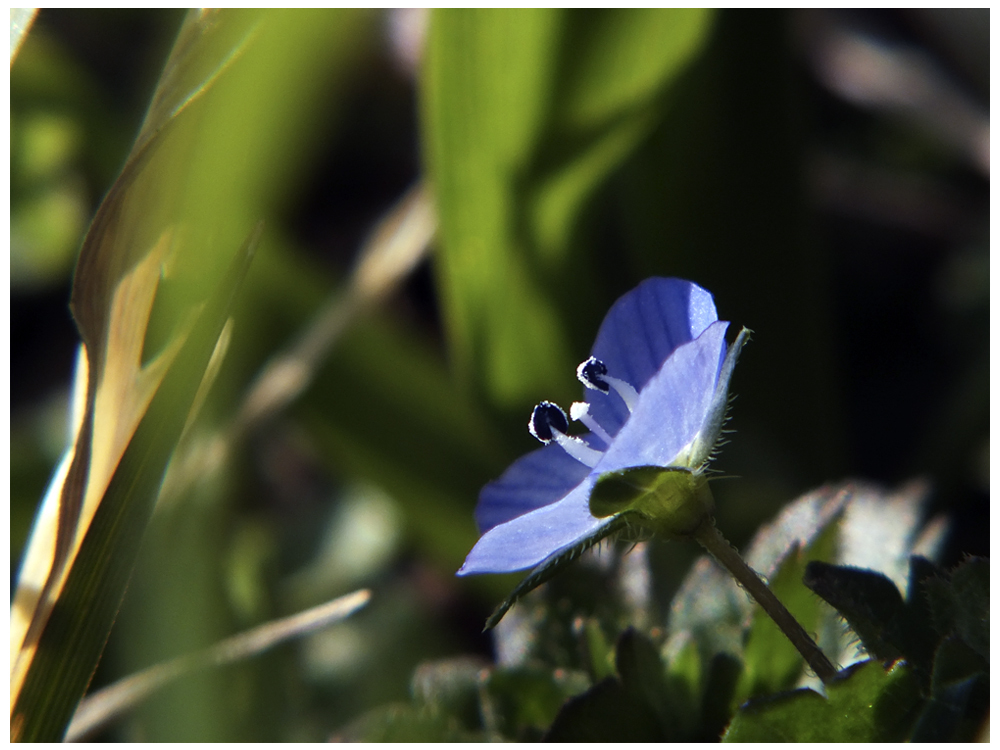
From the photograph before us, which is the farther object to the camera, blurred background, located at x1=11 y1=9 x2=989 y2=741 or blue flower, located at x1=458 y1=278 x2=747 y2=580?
blurred background, located at x1=11 y1=9 x2=989 y2=741

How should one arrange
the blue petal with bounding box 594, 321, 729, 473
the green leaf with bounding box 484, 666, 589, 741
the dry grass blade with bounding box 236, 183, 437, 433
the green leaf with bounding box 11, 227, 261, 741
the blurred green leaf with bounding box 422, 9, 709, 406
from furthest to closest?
the dry grass blade with bounding box 236, 183, 437, 433 → the blurred green leaf with bounding box 422, 9, 709, 406 → the green leaf with bounding box 484, 666, 589, 741 → the green leaf with bounding box 11, 227, 261, 741 → the blue petal with bounding box 594, 321, 729, 473

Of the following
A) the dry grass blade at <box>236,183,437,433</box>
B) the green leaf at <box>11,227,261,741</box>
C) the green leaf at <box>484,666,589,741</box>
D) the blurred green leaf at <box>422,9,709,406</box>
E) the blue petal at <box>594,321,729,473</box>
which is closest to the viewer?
the blue petal at <box>594,321,729,473</box>

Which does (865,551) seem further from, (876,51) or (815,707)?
(876,51)

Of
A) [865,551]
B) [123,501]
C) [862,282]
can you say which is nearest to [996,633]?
[865,551]

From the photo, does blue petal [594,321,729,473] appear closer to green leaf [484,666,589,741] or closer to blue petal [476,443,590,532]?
blue petal [476,443,590,532]

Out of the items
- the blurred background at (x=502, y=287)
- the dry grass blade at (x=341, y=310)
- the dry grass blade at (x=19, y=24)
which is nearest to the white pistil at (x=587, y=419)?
the blurred background at (x=502, y=287)

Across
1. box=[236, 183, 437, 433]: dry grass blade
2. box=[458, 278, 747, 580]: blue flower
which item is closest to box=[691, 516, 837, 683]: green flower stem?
box=[458, 278, 747, 580]: blue flower

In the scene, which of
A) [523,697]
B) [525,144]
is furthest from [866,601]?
[525,144]
